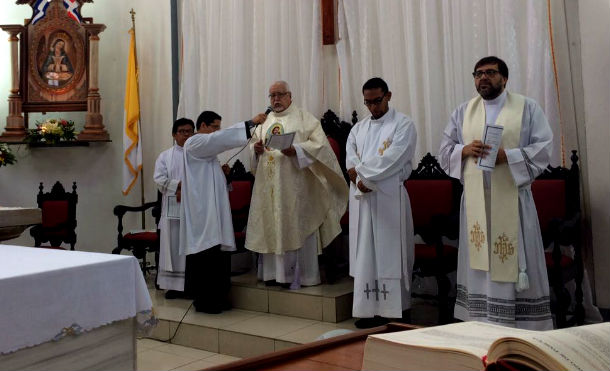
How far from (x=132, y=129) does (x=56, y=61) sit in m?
1.47

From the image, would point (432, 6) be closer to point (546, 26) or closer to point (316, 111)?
point (546, 26)

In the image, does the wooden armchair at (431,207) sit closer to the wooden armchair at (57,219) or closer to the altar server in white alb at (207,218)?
the altar server in white alb at (207,218)

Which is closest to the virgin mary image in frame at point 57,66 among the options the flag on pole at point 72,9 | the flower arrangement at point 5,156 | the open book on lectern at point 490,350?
the flag on pole at point 72,9

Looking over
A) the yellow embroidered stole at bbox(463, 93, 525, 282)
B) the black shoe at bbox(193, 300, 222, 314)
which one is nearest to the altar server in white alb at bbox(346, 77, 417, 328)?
the yellow embroidered stole at bbox(463, 93, 525, 282)

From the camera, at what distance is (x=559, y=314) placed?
3.99 meters

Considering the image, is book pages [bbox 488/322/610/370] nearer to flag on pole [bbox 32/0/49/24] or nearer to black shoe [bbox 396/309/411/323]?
black shoe [bbox 396/309/411/323]

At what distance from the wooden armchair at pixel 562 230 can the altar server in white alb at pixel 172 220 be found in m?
3.41

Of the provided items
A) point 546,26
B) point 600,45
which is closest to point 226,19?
point 546,26

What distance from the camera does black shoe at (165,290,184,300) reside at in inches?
238

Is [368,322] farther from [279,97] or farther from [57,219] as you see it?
[57,219]

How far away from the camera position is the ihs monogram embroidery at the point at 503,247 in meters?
3.88

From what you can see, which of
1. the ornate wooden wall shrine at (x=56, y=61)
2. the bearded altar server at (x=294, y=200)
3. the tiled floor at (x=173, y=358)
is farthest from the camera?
the ornate wooden wall shrine at (x=56, y=61)

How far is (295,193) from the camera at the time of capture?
5.44 meters

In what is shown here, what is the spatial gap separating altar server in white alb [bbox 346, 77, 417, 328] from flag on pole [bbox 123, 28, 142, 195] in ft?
13.8
